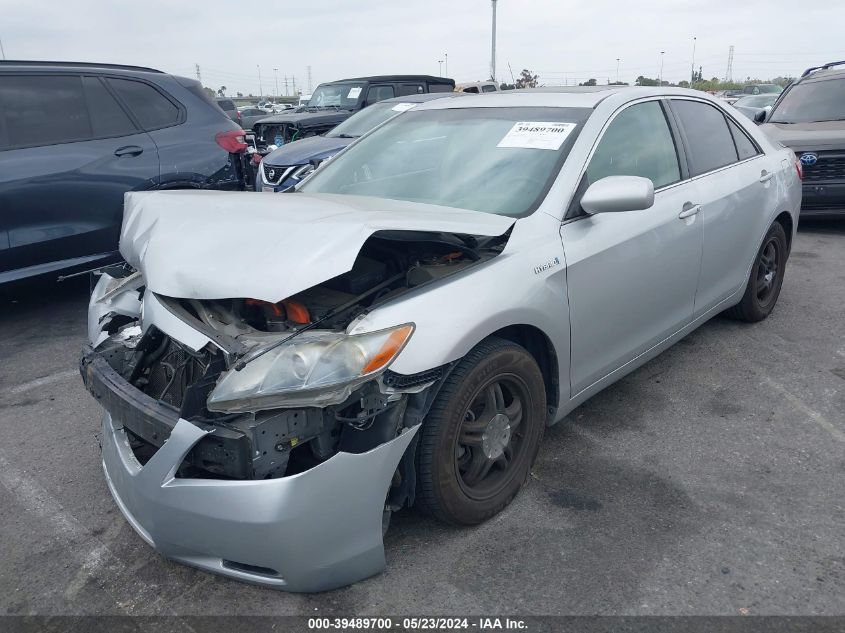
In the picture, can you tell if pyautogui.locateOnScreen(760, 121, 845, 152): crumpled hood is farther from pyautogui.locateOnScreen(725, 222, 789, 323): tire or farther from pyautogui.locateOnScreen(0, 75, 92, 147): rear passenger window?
pyautogui.locateOnScreen(0, 75, 92, 147): rear passenger window

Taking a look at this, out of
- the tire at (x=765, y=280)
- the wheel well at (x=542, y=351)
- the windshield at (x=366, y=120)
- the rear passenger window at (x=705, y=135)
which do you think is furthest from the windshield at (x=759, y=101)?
the wheel well at (x=542, y=351)

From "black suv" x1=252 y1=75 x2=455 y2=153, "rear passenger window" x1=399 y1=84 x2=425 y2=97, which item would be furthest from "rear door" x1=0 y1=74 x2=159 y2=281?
"rear passenger window" x1=399 y1=84 x2=425 y2=97

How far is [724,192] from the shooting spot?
398 centimetres

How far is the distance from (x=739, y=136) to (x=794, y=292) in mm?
1813

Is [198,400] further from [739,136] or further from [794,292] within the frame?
[794,292]

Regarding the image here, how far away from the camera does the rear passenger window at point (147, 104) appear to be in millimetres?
5727

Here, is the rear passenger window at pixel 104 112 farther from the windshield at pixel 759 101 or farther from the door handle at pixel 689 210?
the windshield at pixel 759 101

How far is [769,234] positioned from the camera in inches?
182

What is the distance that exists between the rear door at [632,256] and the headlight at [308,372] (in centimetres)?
102

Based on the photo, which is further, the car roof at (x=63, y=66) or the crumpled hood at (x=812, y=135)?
the crumpled hood at (x=812, y=135)

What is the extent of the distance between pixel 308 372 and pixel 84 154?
4.11 m

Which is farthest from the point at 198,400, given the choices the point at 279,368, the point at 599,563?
the point at 599,563

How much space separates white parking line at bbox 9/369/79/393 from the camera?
4.18 metres

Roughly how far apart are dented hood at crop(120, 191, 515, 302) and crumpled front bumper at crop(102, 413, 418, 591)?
51cm
